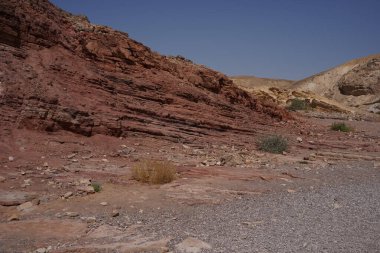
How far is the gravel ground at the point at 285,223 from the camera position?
421cm

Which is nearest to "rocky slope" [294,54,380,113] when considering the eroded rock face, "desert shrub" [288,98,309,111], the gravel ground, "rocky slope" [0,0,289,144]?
the eroded rock face

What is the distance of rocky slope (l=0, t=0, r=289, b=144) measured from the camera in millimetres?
9680

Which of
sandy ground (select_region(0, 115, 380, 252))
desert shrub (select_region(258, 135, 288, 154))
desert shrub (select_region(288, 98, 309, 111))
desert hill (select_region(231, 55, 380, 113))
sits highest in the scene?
desert hill (select_region(231, 55, 380, 113))

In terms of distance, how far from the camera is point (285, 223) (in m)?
4.99

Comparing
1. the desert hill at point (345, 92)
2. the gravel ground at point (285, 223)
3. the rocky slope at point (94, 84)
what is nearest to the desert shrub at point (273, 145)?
the rocky slope at point (94, 84)

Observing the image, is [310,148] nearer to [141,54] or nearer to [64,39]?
[141,54]

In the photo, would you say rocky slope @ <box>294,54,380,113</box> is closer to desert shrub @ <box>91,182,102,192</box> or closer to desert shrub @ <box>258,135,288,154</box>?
desert shrub @ <box>258,135,288,154</box>

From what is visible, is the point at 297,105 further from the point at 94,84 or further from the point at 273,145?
the point at 94,84

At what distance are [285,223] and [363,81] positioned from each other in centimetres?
3928

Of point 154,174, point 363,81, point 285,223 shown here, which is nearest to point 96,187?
point 154,174

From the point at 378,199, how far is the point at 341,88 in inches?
1558

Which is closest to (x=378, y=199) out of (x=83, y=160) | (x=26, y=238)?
(x=26, y=238)

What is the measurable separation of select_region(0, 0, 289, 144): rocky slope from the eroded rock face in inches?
1117

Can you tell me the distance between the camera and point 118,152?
995 cm
